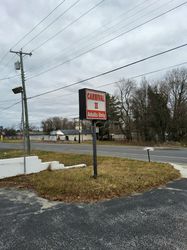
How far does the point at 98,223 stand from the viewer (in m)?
4.65

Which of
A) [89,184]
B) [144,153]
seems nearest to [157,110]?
[144,153]

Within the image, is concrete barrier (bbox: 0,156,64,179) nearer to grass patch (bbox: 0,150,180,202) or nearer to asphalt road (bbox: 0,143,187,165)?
grass patch (bbox: 0,150,180,202)

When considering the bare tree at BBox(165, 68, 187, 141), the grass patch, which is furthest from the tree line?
the grass patch

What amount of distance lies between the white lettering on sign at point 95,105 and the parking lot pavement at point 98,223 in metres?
3.27

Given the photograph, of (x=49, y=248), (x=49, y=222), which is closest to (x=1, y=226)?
(x=49, y=222)

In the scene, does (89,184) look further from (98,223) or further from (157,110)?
Result: (157,110)

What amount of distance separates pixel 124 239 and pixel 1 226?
2346 mm

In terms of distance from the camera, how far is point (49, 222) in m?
4.76

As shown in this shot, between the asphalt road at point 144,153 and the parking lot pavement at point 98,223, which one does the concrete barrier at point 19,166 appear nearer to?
the parking lot pavement at point 98,223

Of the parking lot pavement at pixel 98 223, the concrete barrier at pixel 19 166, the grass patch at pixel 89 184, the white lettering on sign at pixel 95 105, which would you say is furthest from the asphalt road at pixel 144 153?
the parking lot pavement at pixel 98 223

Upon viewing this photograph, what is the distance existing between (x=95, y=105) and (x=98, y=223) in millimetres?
4834

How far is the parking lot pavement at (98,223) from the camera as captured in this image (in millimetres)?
3809

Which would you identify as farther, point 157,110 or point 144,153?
point 157,110

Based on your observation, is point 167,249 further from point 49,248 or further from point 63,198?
point 63,198
